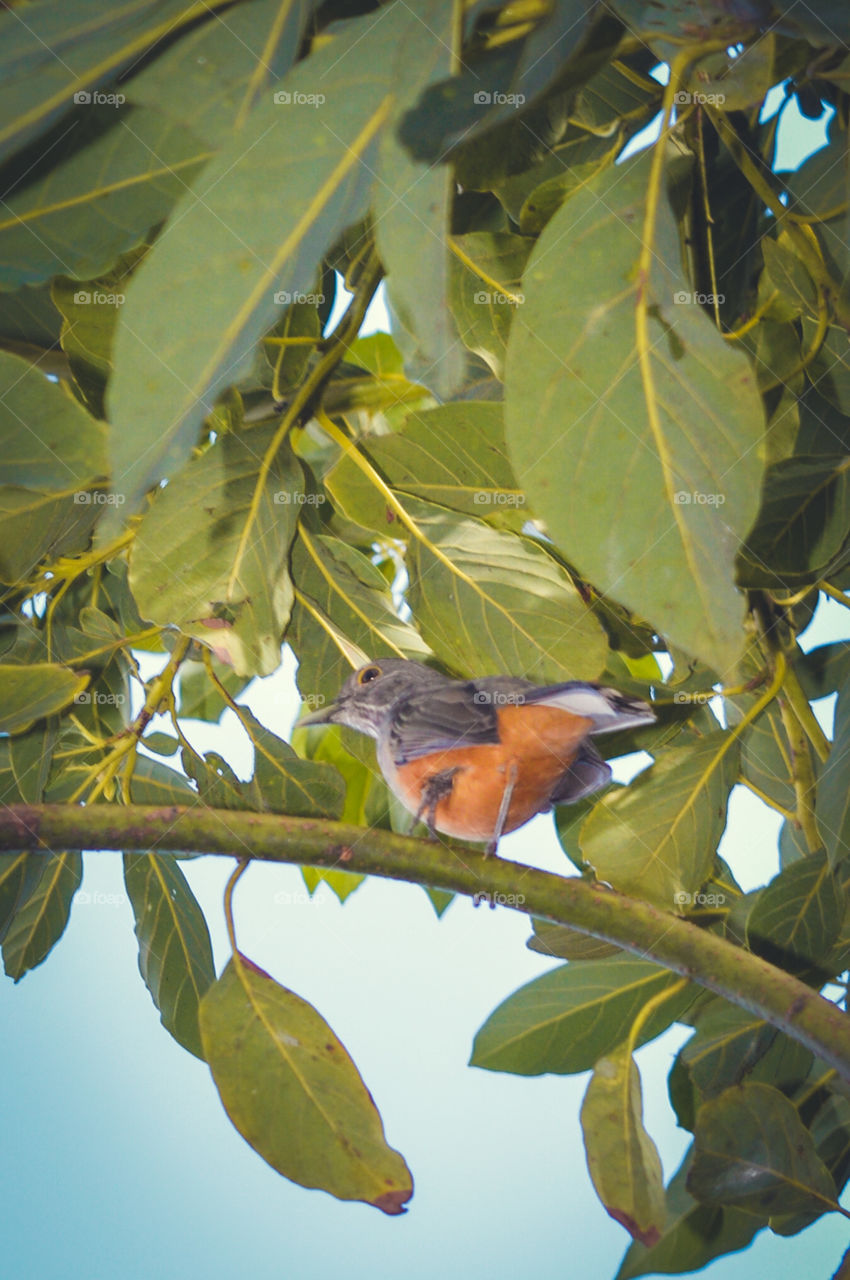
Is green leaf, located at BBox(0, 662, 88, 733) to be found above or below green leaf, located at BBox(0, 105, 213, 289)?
below

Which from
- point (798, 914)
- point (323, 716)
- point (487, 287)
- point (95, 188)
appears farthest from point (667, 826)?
point (95, 188)

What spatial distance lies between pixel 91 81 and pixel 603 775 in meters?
0.43

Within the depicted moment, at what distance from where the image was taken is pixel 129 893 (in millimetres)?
684

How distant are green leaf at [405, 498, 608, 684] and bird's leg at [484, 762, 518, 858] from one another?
0.17 feet

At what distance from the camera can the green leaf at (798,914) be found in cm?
56

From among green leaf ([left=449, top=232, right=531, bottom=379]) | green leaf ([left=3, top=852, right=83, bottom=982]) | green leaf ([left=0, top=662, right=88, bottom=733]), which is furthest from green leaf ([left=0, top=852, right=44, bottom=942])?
green leaf ([left=449, top=232, right=531, bottom=379])

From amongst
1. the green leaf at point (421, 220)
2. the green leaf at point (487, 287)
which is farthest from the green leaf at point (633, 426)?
the green leaf at point (487, 287)

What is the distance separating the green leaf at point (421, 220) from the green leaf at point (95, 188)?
131mm

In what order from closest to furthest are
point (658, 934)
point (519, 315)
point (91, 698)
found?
point (519, 315) < point (658, 934) < point (91, 698)

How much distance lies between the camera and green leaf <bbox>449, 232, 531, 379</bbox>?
0.54 meters

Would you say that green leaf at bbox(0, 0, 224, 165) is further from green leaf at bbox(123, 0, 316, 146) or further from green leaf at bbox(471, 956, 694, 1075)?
green leaf at bbox(471, 956, 694, 1075)

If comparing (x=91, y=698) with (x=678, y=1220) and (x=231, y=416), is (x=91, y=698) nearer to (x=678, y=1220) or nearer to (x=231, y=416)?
(x=231, y=416)

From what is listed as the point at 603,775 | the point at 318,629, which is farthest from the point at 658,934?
the point at 318,629

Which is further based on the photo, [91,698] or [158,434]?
[91,698]
